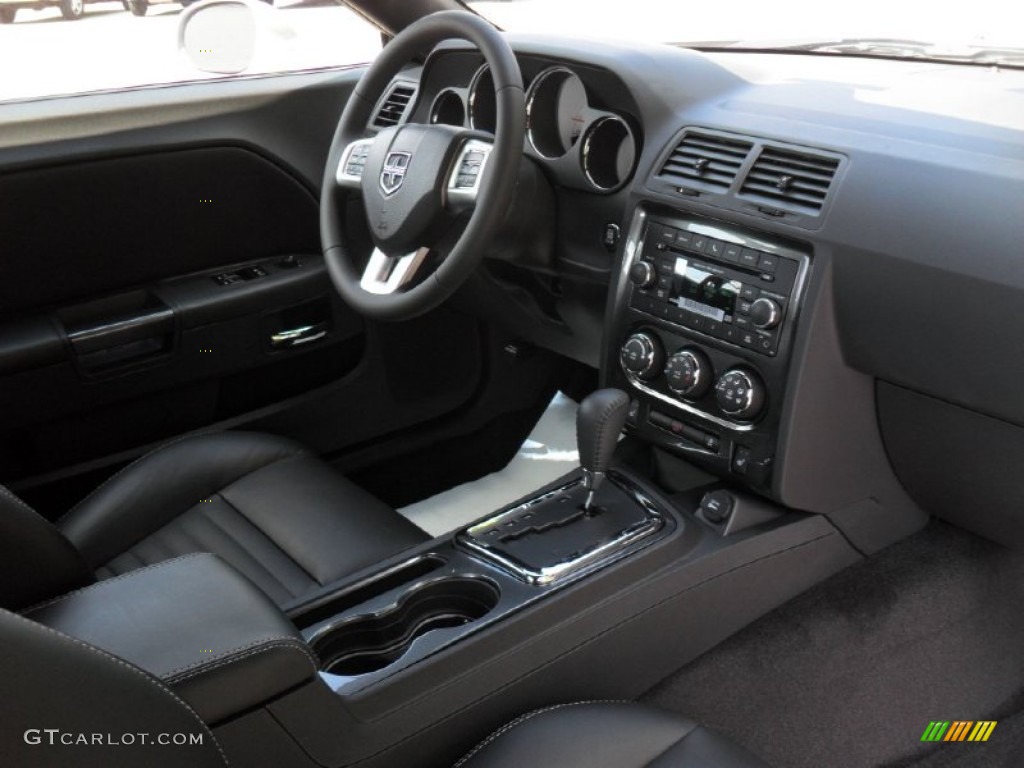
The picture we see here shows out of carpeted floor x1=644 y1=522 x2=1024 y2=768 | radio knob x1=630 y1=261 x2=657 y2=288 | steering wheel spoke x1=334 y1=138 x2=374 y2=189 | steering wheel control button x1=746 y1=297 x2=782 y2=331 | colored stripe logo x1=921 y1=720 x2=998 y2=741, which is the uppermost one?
steering wheel spoke x1=334 y1=138 x2=374 y2=189

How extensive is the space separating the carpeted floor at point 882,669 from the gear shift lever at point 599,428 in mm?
336

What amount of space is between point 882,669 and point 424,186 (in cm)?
104

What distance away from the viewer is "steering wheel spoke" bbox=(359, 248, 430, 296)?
5.19ft

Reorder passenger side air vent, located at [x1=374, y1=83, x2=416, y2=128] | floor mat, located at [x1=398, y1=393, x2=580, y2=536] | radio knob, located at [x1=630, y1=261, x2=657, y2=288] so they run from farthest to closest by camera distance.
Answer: floor mat, located at [x1=398, y1=393, x2=580, y2=536] → passenger side air vent, located at [x1=374, y1=83, x2=416, y2=128] → radio knob, located at [x1=630, y1=261, x2=657, y2=288]

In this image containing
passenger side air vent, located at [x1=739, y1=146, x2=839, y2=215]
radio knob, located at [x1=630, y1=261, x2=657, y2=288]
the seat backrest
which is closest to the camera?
the seat backrest

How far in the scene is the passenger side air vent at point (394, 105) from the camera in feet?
6.84

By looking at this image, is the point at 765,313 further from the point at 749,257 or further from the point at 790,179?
the point at 790,179

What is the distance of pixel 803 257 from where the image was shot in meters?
1.44

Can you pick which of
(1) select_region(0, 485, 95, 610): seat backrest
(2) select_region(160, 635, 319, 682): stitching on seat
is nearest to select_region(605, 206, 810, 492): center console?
(2) select_region(160, 635, 319, 682): stitching on seat

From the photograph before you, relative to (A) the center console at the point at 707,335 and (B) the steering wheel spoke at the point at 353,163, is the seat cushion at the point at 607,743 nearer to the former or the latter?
(A) the center console at the point at 707,335

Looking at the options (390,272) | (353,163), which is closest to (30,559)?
(390,272)

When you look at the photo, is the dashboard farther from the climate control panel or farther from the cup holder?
the cup holder

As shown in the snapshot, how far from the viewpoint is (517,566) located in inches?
58.9

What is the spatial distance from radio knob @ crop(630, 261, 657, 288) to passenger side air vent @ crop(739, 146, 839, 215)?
0.19 meters
